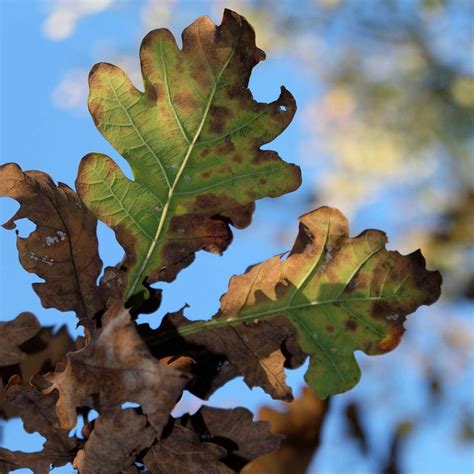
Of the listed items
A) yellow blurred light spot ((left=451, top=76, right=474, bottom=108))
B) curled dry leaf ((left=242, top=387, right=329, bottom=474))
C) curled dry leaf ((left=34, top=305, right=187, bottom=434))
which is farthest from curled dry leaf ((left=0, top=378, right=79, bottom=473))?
yellow blurred light spot ((left=451, top=76, right=474, bottom=108))

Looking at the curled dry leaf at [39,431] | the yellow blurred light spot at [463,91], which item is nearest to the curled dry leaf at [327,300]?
the curled dry leaf at [39,431]

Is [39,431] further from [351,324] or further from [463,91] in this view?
[463,91]

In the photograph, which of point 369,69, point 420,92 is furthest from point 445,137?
point 369,69

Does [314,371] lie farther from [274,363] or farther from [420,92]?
[420,92]

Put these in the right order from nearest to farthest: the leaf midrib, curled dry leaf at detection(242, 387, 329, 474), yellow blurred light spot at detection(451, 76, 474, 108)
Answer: the leaf midrib
curled dry leaf at detection(242, 387, 329, 474)
yellow blurred light spot at detection(451, 76, 474, 108)

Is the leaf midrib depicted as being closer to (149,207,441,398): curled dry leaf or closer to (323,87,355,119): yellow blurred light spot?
(149,207,441,398): curled dry leaf

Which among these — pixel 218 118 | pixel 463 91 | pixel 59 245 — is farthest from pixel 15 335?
pixel 463 91

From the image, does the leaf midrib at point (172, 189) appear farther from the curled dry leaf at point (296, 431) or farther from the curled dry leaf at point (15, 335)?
the curled dry leaf at point (296, 431)

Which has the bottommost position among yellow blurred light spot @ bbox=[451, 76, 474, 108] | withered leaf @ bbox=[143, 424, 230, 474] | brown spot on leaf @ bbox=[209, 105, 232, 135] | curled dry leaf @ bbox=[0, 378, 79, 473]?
withered leaf @ bbox=[143, 424, 230, 474]
